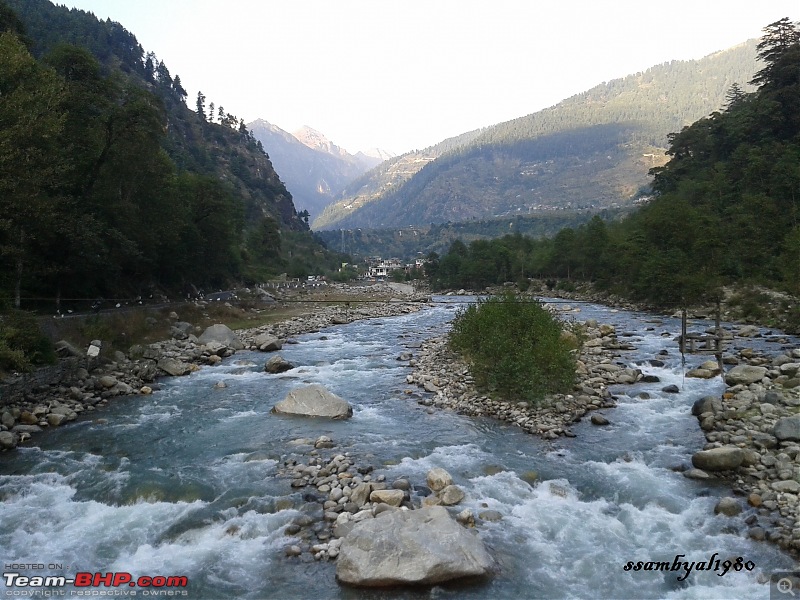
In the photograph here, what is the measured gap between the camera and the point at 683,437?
46.6 feet

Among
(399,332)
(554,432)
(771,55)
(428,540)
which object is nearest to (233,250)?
(399,332)

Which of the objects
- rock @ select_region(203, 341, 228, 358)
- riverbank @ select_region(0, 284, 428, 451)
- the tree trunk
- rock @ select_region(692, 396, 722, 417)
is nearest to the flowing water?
rock @ select_region(692, 396, 722, 417)

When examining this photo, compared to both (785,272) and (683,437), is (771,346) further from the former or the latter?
(683,437)

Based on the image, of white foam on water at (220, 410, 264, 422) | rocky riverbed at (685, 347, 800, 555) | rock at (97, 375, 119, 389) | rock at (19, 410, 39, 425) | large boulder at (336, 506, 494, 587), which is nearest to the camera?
large boulder at (336, 506, 494, 587)

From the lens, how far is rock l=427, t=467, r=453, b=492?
11.2 meters

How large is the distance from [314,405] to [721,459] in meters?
12.2

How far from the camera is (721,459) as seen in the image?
11711mm

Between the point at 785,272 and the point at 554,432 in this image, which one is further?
the point at 785,272

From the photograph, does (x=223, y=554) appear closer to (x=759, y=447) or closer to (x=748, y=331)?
(x=759, y=447)

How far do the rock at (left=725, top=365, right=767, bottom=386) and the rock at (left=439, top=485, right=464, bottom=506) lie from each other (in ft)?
41.5

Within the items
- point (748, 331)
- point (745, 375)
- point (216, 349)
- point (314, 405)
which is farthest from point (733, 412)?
point (216, 349)

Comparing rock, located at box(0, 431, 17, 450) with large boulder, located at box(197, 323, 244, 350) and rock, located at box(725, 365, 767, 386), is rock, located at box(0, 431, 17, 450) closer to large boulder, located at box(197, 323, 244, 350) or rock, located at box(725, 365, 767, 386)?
large boulder, located at box(197, 323, 244, 350)

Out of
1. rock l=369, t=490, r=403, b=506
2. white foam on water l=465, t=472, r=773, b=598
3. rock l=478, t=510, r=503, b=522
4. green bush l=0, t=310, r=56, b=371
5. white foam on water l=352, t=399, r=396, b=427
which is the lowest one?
white foam on water l=352, t=399, r=396, b=427

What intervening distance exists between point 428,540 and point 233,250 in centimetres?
5420
